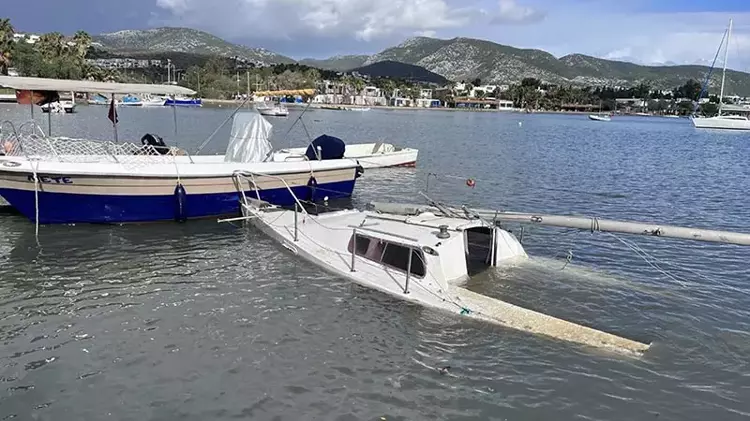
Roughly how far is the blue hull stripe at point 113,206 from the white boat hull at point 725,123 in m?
144

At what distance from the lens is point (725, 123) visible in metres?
137

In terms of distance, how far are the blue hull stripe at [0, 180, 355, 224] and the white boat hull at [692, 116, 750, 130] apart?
474 feet

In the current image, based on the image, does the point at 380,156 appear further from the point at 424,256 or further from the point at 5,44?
the point at 5,44

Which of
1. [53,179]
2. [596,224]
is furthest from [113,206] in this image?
[596,224]

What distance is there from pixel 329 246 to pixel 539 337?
286 inches

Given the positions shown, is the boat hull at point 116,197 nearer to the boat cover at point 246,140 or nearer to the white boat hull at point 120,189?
the white boat hull at point 120,189

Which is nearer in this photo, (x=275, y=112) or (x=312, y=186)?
(x=312, y=186)

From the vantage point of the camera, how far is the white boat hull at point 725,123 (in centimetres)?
13175

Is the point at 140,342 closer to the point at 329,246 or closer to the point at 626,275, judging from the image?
the point at 329,246

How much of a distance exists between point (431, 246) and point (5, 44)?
142m

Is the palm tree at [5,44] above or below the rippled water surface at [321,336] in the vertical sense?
above

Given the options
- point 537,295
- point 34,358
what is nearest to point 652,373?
point 537,295

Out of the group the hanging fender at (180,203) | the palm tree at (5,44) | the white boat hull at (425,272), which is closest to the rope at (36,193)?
the hanging fender at (180,203)

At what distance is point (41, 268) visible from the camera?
51.9ft
